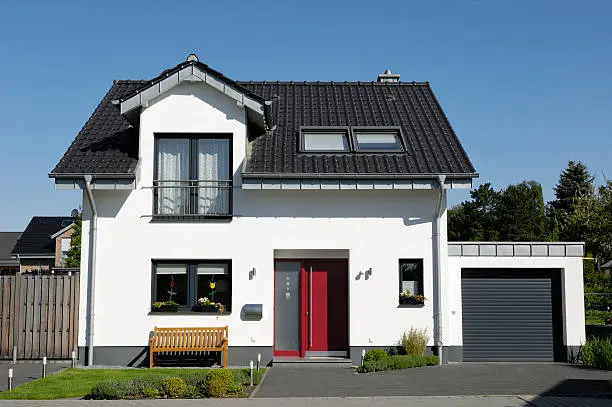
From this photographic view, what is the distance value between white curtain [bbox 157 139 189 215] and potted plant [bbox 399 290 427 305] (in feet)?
18.1

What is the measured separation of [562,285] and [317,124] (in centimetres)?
739

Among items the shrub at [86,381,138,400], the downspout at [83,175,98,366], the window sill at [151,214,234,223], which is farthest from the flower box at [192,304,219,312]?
the shrub at [86,381,138,400]

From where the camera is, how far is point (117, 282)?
17.2 metres

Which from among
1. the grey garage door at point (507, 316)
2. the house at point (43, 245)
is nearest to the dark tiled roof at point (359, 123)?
the grey garage door at point (507, 316)

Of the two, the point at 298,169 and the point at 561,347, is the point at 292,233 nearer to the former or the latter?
the point at 298,169

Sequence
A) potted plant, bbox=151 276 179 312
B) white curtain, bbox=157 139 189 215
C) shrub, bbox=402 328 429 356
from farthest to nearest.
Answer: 1. white curtain, bbox=157 139 189 215
2. potted plant, bbox=151 276 179 312
3. shrub, bbox=402 328 429 356

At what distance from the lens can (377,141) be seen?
742 inches

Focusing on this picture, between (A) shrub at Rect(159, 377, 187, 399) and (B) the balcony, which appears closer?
(A) shrub at Rect(159, 377, 187, 399)

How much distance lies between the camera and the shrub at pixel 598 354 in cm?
1584

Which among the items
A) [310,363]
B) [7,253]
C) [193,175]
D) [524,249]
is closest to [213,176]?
[193,175]

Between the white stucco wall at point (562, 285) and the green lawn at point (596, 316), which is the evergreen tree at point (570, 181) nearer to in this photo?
the green lawn at point (596, 316)

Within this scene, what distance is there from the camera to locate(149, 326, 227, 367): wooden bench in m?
16.5

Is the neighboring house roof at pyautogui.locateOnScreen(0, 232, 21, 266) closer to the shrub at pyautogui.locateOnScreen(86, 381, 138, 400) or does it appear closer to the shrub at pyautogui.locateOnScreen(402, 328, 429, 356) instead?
the shrub at pyautogui.locateOnScreen(402, 328, 429, 356)

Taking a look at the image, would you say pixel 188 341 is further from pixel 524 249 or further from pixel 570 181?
pixel 570 181
